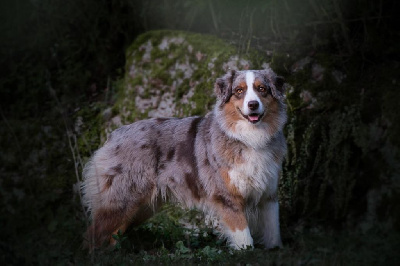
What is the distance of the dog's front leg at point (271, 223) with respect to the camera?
5.91 meters

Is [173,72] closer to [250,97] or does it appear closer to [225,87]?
[225,87]

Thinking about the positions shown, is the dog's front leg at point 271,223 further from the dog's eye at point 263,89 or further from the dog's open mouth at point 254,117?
the dog's eye at point 263,89

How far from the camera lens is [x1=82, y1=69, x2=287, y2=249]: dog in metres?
5.66

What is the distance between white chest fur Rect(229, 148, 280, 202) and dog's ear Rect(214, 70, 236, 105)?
0.62 meters

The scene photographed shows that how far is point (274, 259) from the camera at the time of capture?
15.8ft

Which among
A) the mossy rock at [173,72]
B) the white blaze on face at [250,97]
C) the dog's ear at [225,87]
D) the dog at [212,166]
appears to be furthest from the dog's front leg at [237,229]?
the mossy rock at [173,72]

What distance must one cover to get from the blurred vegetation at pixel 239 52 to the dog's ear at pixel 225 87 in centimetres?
162

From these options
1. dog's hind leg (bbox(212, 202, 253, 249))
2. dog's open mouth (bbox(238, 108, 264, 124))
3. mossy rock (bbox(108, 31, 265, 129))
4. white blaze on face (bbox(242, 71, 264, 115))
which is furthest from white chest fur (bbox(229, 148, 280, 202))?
mossy rock (bbox(108, 31, 265, 129))

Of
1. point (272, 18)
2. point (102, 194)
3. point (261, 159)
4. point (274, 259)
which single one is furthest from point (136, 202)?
point (272, 18)

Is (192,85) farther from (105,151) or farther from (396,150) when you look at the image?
(396,150)

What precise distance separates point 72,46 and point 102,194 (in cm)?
428

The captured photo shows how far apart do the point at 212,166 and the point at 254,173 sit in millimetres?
484

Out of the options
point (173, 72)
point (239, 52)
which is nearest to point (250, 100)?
point (239, 52)

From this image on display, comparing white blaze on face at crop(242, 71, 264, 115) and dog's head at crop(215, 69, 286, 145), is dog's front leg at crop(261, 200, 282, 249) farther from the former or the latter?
white blaze on face at crop(242, 71, 264, 115)
